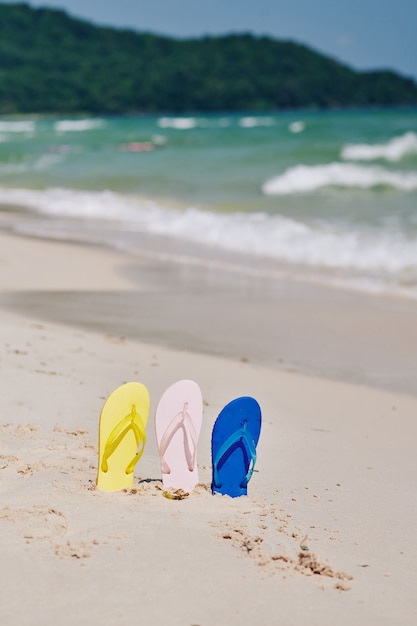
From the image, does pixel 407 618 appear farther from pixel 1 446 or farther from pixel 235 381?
pixel 235 381

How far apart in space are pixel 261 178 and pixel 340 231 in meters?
8.40

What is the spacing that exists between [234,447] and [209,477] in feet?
0.89

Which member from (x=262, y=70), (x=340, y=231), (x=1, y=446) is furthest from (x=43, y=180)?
(x=262, y=70)

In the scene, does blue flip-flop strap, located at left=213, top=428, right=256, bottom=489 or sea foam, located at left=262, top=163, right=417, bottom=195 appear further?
sea foam, located at left=262, top=163, right=417, bottom=195

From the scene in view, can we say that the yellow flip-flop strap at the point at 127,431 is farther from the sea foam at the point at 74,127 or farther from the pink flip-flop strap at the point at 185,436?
the sea foam at the point at 74,127

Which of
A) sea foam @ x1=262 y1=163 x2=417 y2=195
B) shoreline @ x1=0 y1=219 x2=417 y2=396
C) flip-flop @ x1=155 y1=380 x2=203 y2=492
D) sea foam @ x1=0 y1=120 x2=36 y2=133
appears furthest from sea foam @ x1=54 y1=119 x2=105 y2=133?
Answer: flip-flop @ x1=155 y1=380 x2=203 y2=492

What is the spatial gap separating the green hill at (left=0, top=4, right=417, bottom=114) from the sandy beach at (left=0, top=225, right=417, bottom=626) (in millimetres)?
102901

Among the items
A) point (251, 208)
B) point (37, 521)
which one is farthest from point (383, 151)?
point (37, 521)

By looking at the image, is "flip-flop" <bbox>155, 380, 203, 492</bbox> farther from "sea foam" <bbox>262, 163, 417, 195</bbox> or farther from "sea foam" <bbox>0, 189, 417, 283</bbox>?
"sea foam" <bbox>262, 163, 417, 195</bbox>

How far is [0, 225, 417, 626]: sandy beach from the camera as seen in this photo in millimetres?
2514

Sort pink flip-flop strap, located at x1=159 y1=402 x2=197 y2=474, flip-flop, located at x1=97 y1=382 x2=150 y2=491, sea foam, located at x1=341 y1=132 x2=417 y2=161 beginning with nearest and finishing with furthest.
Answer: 1. flip-flop, located at x1=97 y1=382 x2=150 y2=491
2. pink flip-flop strap, located at x1=159 y1=402 x2=197 y2=474
3. sea foam, located at x1=341 y1=132 x2=417 y2=161

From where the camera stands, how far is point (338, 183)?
743 inches

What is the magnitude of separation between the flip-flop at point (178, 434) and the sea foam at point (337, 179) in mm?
13866

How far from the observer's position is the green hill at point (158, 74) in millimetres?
110312
